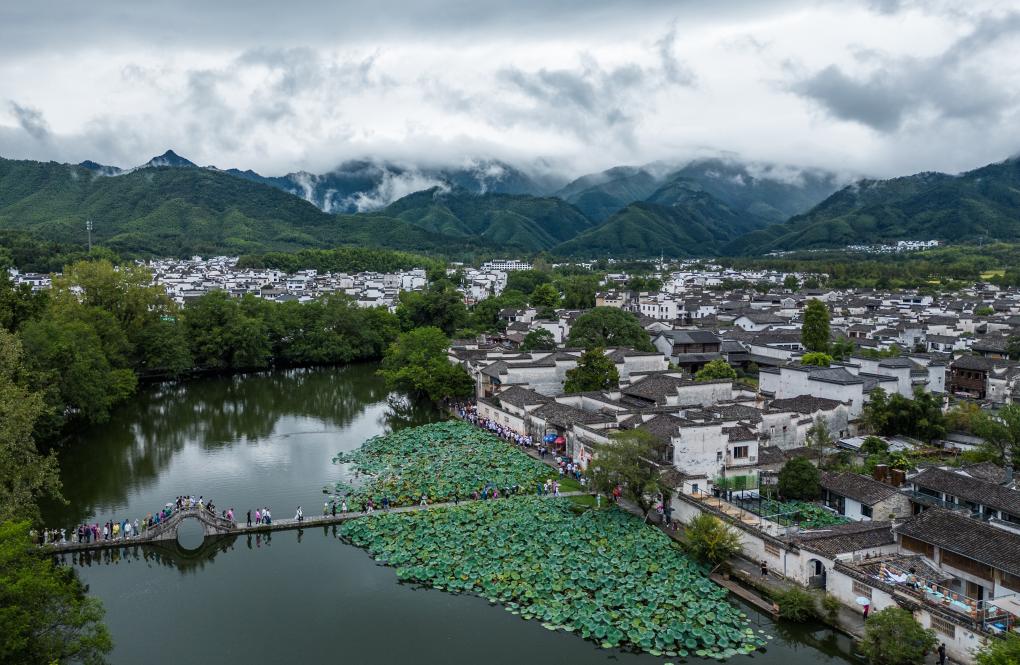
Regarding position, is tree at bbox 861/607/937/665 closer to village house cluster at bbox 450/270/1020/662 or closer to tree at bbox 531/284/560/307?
village house cluster at bbox 450/270/1020/662

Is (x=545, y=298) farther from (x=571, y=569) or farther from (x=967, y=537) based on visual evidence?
(x=967, y=537)

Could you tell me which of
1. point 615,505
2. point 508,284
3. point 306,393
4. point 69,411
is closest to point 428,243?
point 508,284

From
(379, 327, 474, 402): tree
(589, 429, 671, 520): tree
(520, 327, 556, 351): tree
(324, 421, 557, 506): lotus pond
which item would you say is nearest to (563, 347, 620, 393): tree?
(324, 421, 557, 506): lotus pond

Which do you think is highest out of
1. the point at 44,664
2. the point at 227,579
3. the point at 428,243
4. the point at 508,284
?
the point at 428,243

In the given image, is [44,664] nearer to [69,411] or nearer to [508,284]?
[69,411]

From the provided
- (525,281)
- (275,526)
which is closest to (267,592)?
(275,526)
